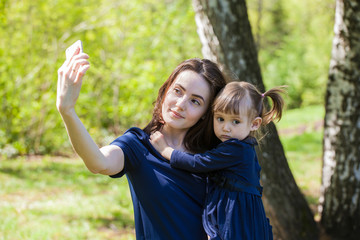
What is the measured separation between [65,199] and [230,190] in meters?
3.89

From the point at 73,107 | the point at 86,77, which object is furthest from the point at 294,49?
the point at 73,107

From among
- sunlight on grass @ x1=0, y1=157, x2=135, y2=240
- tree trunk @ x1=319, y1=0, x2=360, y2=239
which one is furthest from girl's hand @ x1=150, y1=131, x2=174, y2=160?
sunlight on grass @ x1=0, y1=157, x2=135, y2=240

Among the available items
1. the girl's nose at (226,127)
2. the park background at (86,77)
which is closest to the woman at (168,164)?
the girl's nose at (226,127)

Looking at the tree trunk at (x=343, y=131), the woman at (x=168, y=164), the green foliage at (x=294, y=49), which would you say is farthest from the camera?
the green foliage at (x=294, y=49)

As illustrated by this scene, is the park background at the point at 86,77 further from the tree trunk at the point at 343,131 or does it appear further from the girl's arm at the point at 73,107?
the girl's arm at the point at 73,107

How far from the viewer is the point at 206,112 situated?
1.80m

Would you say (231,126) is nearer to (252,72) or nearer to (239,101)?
(239,101)

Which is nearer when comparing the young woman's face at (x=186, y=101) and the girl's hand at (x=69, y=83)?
the girl's hand at (x=69, y=83)

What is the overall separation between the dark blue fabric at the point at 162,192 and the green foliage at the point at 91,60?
19.8 ft

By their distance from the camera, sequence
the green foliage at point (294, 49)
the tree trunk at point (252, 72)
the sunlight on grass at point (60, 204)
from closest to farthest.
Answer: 1. the tree trunk at point (252, 72)
2. the sunlight on grass at point (60, 204)
3. the green foliage at point (294, 49)

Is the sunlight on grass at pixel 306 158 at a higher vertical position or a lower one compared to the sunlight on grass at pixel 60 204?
lower

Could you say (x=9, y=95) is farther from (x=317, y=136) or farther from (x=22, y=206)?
(x=317, y=136)

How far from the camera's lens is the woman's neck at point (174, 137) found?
1817 mm

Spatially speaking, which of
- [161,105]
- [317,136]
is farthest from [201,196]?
[317,136]
